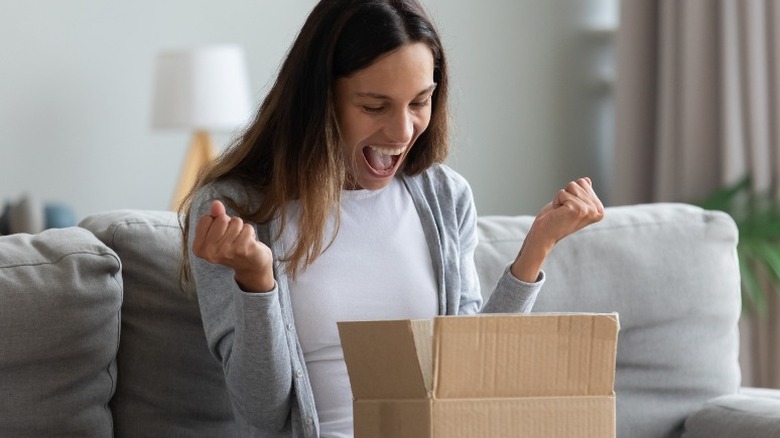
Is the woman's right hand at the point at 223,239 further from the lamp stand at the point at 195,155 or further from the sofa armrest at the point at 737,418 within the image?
the lamp stand at the point at 195,155

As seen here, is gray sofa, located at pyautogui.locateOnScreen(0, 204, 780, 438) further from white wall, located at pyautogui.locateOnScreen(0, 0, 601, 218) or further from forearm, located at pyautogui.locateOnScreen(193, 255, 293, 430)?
white wall, located at pyautogui.locateOnScreen(0, 0, 601, 218)

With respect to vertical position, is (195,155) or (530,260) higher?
(530,260)

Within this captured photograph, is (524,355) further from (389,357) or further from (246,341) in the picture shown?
(246,341)

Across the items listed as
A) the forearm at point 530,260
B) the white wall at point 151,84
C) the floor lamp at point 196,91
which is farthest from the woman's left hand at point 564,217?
the floor lamp at point 196,91

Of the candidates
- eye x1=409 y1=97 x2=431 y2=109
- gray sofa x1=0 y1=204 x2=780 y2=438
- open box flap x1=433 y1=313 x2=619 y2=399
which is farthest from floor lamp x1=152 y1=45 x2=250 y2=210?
open box flap x1=433 y1=313 x2=619 y2=399

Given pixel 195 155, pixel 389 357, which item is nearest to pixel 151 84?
pixel 195 155

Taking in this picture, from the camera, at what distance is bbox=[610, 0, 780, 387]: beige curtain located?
3.47 meters

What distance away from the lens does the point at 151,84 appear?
3717 mm

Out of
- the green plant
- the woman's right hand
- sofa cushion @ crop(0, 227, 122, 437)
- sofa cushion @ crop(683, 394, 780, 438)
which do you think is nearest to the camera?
the woman's right hand

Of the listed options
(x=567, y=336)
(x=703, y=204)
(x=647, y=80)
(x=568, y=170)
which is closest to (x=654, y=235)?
(x=567, y=336)

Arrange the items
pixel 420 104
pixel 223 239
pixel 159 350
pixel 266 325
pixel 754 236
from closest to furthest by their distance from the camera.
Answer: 1. pixel 223 239
2. pixel 266 325
3. pixel 420 104
4. pixel 159 350
5. pixel 754 236

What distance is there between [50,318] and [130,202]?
87.8 inches

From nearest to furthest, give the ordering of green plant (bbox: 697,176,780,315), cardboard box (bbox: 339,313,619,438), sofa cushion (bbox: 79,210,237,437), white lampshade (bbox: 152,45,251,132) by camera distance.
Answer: cardboard box (bbox: 339,313,619,438) → sofa cushion (bbox: 79,210,237,437) → green plant (bbox: 697,176,780,315) → white lampshade (bbox: 152,45,251,132)

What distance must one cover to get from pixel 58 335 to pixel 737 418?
1025 millimetres
